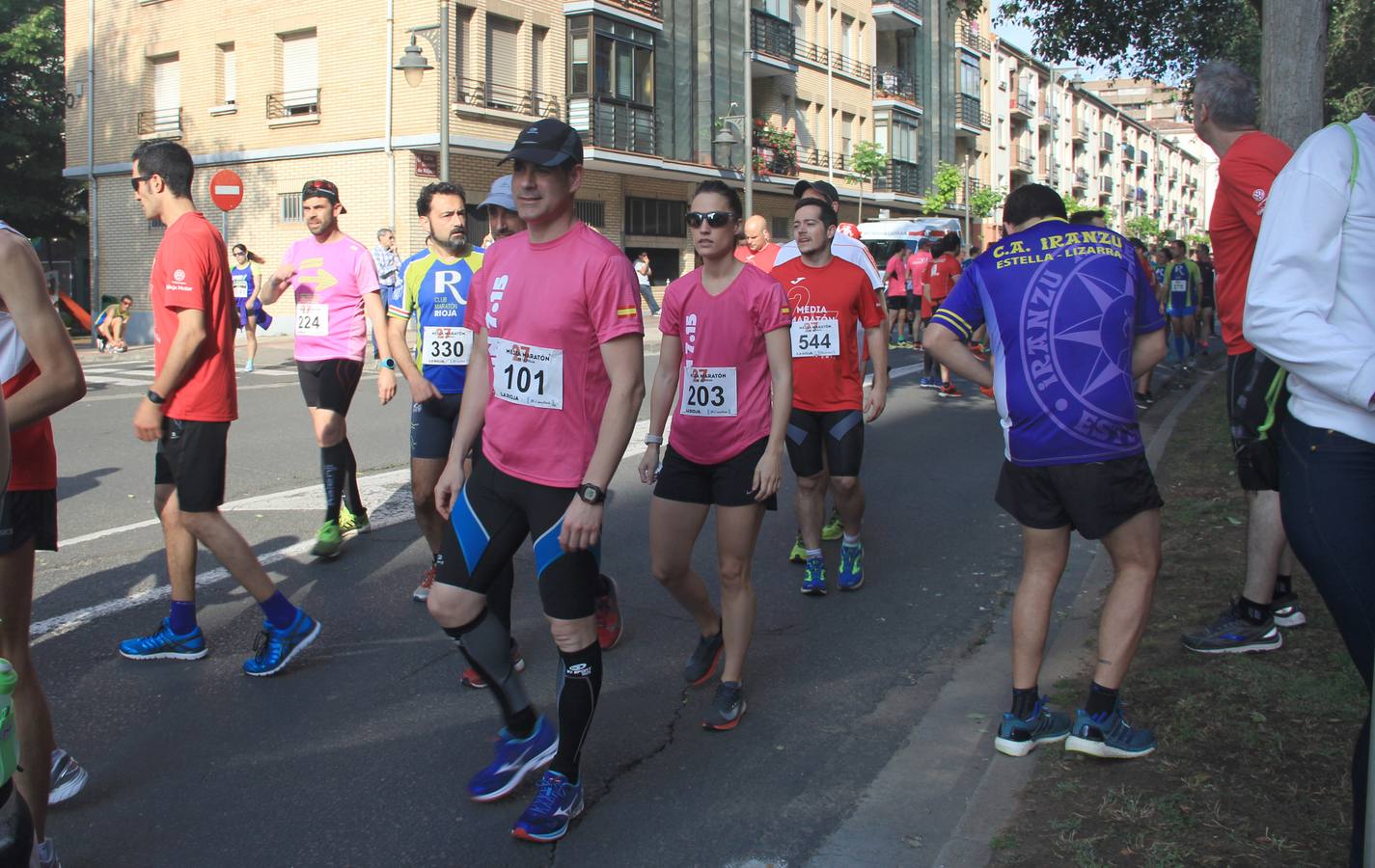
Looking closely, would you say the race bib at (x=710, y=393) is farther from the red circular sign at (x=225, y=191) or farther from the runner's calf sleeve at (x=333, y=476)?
the red circular sign at (x=225, y=191)

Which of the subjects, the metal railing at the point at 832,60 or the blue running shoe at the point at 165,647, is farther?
the metal railing at the point at 832,60

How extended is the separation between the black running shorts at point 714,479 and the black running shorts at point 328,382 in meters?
2.85

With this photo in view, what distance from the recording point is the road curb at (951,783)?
10.7 ft

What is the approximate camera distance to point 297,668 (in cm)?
476

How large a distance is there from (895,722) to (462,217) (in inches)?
122

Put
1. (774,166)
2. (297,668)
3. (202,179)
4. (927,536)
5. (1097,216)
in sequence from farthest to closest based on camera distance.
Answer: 1. (774,166)
2. (202,179)
3. (927,536)
4. (1097,216)
5. (297,668)

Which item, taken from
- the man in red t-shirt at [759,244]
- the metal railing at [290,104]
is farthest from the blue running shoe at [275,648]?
the metal railing at [290,104]

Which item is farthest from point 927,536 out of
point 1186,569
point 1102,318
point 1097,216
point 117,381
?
point 117,381

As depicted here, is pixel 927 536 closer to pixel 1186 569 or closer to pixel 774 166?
pixel 1186 569

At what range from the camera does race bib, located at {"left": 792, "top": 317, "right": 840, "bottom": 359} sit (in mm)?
5875

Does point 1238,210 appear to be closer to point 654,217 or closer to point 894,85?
point 654,217

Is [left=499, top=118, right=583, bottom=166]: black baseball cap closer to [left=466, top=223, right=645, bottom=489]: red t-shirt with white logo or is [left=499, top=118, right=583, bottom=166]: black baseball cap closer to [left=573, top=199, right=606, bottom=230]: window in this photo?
[left=466, top=223, right=645, bottom=489]: red t-shirt with white logo

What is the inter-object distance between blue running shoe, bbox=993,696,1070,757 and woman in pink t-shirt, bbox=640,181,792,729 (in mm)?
928

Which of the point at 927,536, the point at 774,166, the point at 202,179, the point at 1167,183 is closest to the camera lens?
the point at 927,536
